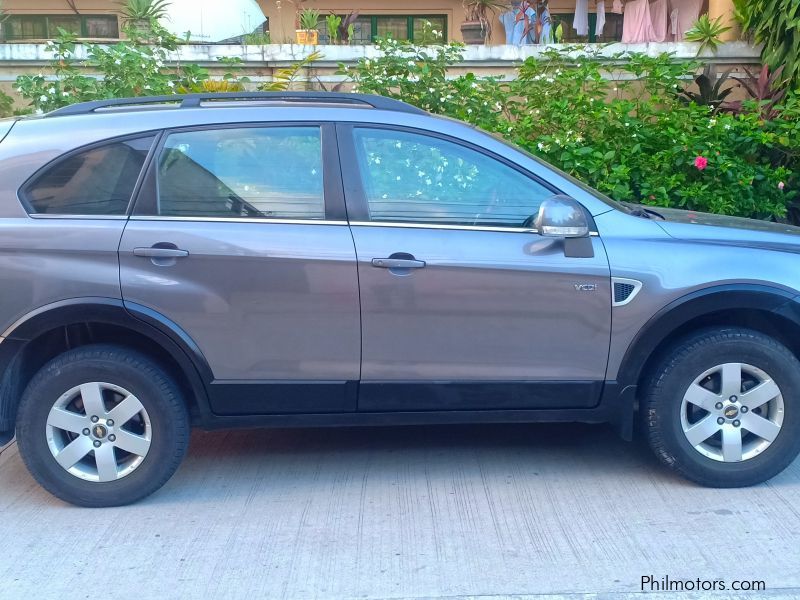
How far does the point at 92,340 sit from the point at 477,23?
7.46 m

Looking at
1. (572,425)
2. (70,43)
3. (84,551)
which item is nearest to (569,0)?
(70,43)

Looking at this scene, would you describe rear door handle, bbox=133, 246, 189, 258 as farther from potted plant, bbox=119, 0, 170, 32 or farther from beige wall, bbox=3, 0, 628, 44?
beige wall, bbox=3, 0, 628, 44

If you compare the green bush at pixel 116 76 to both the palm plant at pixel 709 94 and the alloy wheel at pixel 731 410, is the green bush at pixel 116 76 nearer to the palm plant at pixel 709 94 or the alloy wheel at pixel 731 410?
the palm plant at pixel 709 94

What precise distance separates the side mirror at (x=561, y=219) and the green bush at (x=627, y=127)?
2649 millimetres

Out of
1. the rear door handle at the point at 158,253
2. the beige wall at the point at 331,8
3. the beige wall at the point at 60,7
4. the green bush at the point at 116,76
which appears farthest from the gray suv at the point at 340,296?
the beige wall at the point at 60,7

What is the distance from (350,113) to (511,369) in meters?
1.48

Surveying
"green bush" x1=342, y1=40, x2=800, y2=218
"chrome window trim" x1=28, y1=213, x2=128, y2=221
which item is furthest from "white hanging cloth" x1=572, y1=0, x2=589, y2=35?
"chrome window trim" x1=28, y1=213, x2=128, y2=221

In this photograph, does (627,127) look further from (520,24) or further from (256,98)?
(520,24)

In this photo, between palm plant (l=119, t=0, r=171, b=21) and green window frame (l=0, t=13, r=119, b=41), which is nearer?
palm plant (l=119, t=0, r=171, b=21)

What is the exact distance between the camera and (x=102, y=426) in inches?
156

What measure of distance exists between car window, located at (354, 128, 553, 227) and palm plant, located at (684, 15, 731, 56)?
4982 millimetres

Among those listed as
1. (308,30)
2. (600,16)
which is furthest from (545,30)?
(308,30)

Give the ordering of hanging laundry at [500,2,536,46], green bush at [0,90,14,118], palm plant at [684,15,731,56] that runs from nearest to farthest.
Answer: green bush at [0,90,14,118] < palm plant at [684,15,731,56] < hanging laundry at [500,2,536,46]

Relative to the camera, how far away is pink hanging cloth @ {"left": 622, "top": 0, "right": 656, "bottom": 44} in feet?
35.8
